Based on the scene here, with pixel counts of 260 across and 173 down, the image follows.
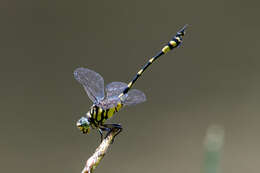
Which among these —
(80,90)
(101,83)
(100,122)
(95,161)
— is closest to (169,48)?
(101,83)

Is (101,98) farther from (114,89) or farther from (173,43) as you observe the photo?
(173,43)

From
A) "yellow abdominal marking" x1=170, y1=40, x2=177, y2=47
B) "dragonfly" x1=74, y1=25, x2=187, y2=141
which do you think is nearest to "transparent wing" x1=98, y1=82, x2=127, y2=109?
"dragonfly" x1=74, y1=25, x2=187, y2=141

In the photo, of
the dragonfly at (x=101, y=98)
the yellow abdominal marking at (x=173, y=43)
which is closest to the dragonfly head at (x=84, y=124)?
the dragonfly at (x=101, y=98)

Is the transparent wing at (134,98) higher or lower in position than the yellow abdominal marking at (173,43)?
lower

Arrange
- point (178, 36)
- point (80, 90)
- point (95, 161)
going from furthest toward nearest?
1. point (80, 90)
2. point (178, 36)
3. point (95, 161)

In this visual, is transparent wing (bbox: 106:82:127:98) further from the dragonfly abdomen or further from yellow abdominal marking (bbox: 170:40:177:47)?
yellow abdominal marking (bbox: 170:40:177:47)

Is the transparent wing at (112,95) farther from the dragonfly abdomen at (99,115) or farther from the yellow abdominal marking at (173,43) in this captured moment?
the yellow abdominal marking at (173,43)

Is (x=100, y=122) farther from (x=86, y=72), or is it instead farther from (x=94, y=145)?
(x=94, y=145)
